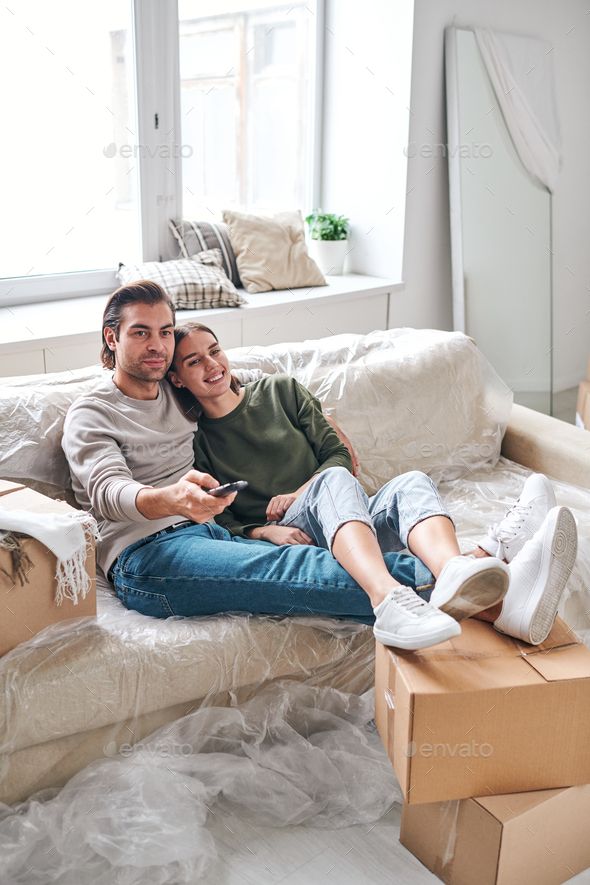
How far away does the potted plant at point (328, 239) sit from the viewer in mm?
3730

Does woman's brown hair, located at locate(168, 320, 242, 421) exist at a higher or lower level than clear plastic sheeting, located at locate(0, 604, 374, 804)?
higher

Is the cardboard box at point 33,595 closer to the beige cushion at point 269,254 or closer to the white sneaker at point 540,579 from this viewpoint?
the white sneaker at point 540,579

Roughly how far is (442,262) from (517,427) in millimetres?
1534

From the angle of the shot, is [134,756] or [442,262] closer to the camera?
[134,756]

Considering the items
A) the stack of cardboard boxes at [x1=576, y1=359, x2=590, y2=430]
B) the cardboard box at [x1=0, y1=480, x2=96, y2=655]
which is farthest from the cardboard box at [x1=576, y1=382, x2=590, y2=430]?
the cardboard box at [x1=0, y1=480, x2=96, y2=655]

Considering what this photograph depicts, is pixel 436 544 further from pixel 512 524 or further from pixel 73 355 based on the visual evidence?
pixel 73 355

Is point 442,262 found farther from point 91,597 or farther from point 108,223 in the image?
point 91,597

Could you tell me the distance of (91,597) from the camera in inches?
64.8

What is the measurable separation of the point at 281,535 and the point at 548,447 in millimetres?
960

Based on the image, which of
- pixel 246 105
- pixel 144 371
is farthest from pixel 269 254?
pixel 144 371

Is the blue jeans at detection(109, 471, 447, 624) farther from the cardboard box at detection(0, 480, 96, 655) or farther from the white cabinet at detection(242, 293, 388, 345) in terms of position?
the white cabinet at detection(242, 293, 388, 345)

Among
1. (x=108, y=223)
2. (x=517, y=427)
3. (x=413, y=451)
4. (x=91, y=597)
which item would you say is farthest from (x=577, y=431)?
(x=108, y=223)

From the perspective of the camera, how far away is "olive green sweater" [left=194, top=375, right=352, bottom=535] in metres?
2.00

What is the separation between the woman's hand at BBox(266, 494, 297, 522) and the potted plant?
203 cm
